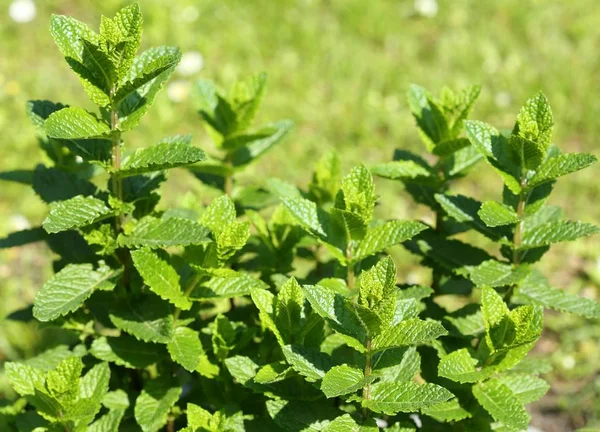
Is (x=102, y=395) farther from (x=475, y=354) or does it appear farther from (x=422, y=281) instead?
(x=422, y=281)

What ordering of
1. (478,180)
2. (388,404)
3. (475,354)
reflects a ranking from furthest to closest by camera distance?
(478,180)
(475,354)
(388,404)

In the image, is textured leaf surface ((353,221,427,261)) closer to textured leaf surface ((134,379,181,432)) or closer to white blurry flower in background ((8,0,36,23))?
textured leaf surface ((134,379,181,432))

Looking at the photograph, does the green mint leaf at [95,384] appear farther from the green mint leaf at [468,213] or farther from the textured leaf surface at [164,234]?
the green mint leaf at [468,213]

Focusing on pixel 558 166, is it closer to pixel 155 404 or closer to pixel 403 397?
pixel 403 397

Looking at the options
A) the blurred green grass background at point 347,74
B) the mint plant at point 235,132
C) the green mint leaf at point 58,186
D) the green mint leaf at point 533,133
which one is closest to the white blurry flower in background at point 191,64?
the blurred green grass background at point 347,74

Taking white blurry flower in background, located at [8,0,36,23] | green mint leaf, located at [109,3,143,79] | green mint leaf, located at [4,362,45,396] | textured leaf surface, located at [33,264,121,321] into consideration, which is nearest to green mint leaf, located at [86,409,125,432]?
green mint leaf, located at [4,362,45,396]

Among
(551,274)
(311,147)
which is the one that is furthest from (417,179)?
(311,147)
